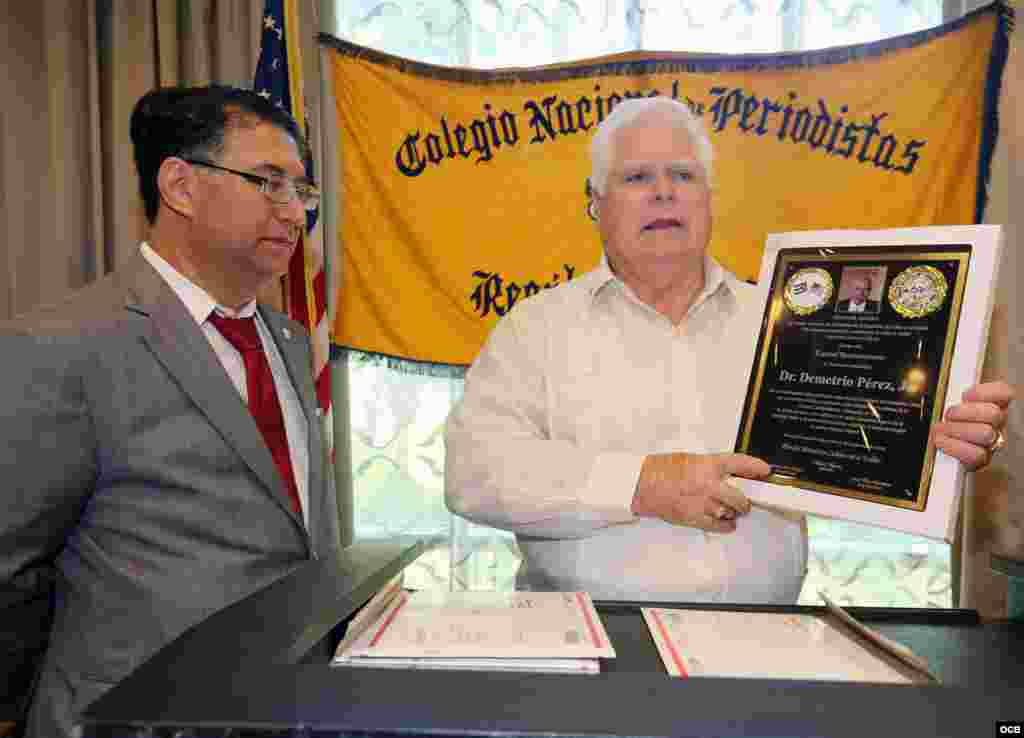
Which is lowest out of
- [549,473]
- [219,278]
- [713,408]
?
[549,473]

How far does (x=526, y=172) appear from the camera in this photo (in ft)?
9.77

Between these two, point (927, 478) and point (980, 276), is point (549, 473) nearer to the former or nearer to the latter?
point (927, 478)

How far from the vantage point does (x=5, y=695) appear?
1221mm

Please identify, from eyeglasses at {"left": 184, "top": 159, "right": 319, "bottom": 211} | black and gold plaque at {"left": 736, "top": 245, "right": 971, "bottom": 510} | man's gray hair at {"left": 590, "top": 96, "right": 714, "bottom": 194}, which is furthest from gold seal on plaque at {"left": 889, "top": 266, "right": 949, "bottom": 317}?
eyeglasses at {"left": 184, "top": 159, "right": 319, "bottom": 211}

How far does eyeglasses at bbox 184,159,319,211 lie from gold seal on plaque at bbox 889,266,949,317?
127 cm

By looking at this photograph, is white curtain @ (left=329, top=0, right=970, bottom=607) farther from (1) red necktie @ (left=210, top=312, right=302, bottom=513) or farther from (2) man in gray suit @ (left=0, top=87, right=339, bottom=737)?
(2) man in gray suit @ (left=0, top=87, right=339, bottom=737)

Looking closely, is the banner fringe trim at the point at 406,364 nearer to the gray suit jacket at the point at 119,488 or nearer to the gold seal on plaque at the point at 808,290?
the gray suit jacket at the point at 119,488

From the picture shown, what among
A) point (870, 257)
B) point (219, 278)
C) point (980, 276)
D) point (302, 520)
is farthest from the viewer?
point (219, 278)

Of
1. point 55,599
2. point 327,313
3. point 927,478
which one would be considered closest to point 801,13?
point 327,313

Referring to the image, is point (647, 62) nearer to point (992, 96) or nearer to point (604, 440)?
point (992, 96)

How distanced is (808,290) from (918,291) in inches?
5.8

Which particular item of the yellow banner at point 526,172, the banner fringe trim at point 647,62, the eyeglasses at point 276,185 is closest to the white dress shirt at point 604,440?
the eyeglasses at point 276,185

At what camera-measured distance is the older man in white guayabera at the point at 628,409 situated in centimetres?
Result: 130

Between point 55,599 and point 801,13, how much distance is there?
10.9 feet
